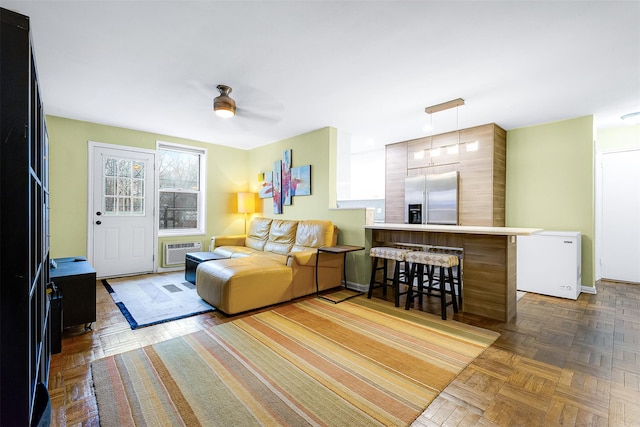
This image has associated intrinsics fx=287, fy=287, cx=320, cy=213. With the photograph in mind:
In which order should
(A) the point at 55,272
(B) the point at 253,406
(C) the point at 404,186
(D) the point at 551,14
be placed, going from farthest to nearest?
(C) the point at 404,186, (A) the point at 55,272, (D) the point at 551,14, (B) the point at 253,406

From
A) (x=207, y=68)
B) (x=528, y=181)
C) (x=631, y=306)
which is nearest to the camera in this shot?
(x=207, y=68)

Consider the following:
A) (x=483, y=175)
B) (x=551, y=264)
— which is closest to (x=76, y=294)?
(x=483, y=175)

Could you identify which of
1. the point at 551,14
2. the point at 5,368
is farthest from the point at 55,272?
the point at 551,14

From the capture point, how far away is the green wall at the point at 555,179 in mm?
3934

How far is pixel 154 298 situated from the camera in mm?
3553

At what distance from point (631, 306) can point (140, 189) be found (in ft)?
23.2

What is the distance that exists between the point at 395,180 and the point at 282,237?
7.91 feet

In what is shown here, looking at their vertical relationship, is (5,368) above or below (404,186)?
below

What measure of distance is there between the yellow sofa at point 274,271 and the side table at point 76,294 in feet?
3.41

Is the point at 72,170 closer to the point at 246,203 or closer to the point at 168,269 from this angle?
the point at 168,269

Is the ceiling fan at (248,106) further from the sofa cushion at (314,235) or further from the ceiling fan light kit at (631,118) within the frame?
the ceiling fan light kit at (631,118)

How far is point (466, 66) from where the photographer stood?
2615 mm

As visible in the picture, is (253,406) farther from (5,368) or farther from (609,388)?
(609,388)

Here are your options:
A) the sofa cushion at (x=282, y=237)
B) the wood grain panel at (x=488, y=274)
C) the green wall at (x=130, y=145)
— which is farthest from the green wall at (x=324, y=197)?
the wood grain panel at (x=488, y=274)
